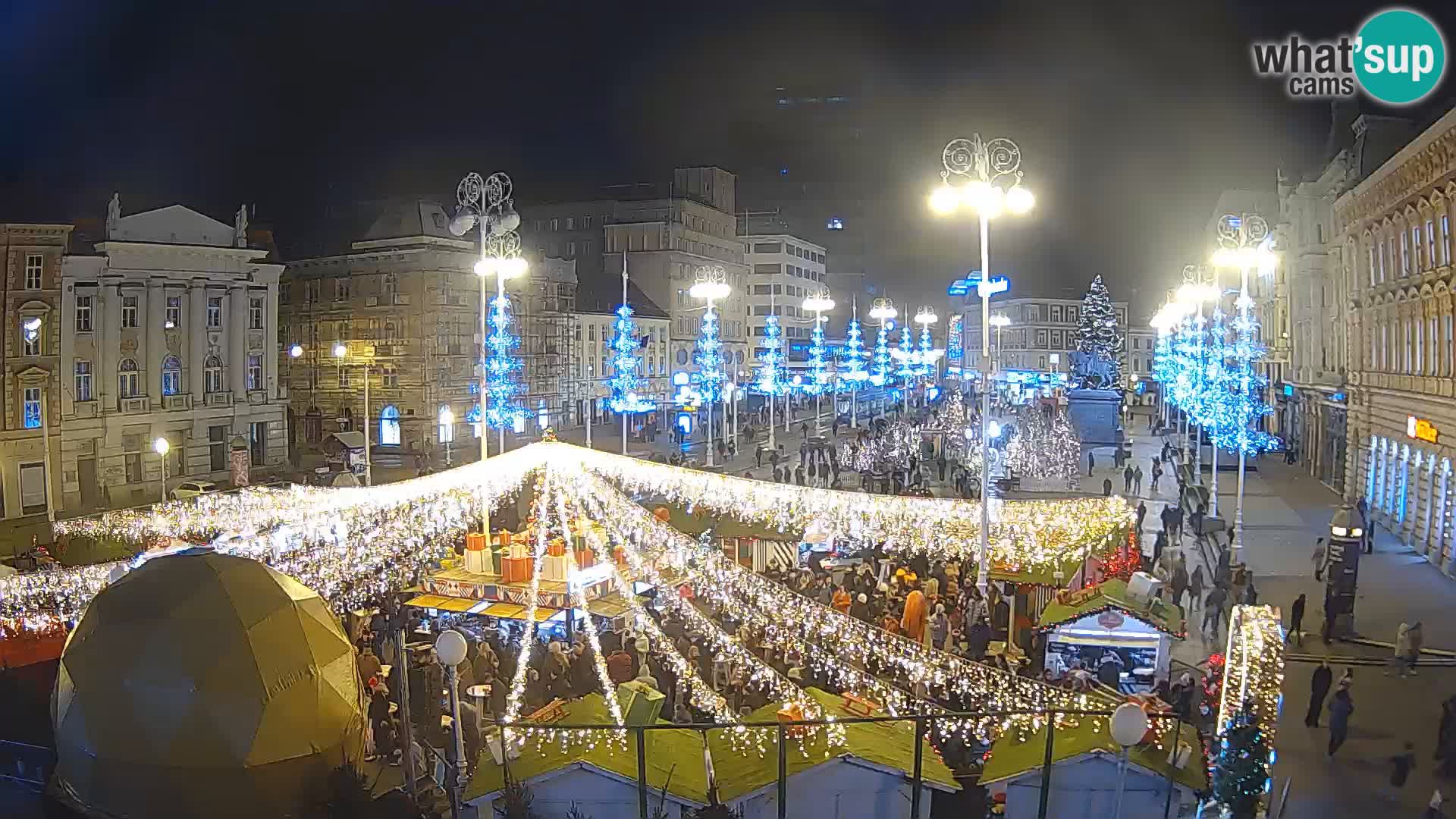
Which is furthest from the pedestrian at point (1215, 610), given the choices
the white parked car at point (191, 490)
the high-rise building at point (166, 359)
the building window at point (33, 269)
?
the building window at point (33, 269)

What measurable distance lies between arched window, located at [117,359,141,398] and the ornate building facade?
40.9m

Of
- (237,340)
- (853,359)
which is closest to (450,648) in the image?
→ (237,340)

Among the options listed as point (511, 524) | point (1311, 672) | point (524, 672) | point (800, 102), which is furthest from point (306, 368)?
point (800, 102)

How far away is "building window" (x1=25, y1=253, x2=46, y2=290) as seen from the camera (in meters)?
35.1

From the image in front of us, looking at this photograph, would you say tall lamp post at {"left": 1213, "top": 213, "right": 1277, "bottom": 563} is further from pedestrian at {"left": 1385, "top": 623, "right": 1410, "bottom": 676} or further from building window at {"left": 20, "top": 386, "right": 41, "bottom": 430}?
building window at {"left": 20, "top": 386, "right": 41, "bottom": 430}

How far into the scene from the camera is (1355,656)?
18.8 meters

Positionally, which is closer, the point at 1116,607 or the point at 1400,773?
the point at 1400,773

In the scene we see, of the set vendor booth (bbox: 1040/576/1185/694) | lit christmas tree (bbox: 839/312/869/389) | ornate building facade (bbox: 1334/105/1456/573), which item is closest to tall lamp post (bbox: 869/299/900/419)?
lit christmas tree (bbox: 839/312/869/389)

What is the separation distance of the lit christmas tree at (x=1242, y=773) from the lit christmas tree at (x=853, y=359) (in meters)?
66.9

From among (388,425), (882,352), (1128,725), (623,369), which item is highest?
(882,352)

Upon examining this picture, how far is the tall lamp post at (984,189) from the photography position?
16.9 meters

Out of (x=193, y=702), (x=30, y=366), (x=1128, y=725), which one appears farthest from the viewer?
(x=30, y=366)

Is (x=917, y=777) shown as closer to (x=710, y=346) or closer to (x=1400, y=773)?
(x=1400, y=773)

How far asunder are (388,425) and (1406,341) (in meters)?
42.1
